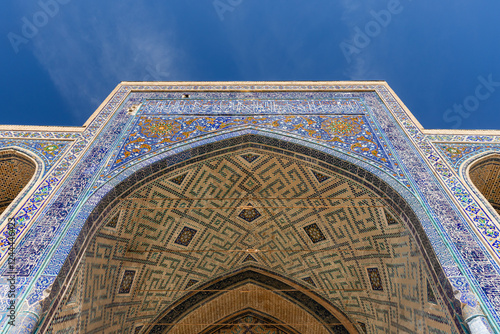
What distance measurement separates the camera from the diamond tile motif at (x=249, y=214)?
7.27m

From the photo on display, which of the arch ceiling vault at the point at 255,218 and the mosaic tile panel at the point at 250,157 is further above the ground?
the mosaic tile panel at the point at 250,157

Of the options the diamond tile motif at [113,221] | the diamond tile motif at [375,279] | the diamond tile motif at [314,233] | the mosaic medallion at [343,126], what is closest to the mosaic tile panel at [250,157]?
the mosaic medallion at [343,126]

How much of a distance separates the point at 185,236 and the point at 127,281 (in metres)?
1.17

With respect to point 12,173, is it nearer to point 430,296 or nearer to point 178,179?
point 178,179

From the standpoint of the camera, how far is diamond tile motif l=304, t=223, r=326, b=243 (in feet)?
23.3

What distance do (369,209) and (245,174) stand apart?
2.02m

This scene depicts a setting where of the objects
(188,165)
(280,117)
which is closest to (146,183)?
(188,165)

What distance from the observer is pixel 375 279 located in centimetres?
671

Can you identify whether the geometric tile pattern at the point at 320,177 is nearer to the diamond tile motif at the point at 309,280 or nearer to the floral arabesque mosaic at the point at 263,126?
the floral arabesque mosaic at the point at 263,126
